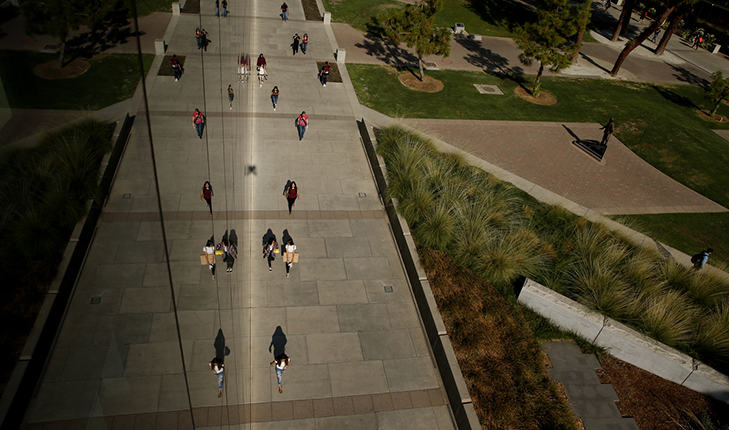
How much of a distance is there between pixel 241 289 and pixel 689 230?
16.7 metres

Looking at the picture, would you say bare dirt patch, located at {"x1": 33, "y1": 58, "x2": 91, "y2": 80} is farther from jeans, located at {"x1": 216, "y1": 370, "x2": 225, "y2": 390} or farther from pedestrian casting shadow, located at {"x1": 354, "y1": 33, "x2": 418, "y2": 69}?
pedestrian casting shadow, located at {"x1": 354, "y1": 33, "x2": 418, "y2": 69}

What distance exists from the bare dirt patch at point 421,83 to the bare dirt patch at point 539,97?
477 cm

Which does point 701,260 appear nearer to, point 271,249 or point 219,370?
point 271,249

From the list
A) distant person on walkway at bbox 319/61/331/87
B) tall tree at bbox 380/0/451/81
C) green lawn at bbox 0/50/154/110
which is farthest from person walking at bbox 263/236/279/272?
tall tree at bbox 380/0/451/81

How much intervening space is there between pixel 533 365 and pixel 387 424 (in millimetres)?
3832

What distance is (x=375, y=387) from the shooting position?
9969mm

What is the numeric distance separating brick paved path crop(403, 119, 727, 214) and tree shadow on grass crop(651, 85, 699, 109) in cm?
994

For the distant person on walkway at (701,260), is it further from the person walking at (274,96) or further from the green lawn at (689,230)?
the person walking at (274,96)

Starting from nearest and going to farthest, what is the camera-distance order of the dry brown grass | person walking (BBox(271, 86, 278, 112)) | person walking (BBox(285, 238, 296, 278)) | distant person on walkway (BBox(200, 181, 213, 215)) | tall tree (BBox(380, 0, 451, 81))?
distant person on walkway (BBox(200, 181, 213, 215)) < the dry brown grass < person walking (BBox(285, 238, 296, 278)) < person walking (BBox(271, 86, 278, 112)) < tall tree (BBox(380, 0, 451, 81))

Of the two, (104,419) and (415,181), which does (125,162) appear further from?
(415,181)

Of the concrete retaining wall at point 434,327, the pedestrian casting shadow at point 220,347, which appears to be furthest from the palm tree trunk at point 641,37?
the pedestrian casting shadow at point 220,347

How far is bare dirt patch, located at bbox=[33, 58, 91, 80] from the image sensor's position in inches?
97.2

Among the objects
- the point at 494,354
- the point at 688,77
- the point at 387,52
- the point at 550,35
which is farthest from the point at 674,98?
the point at 494,354

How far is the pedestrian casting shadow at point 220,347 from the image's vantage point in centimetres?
682
